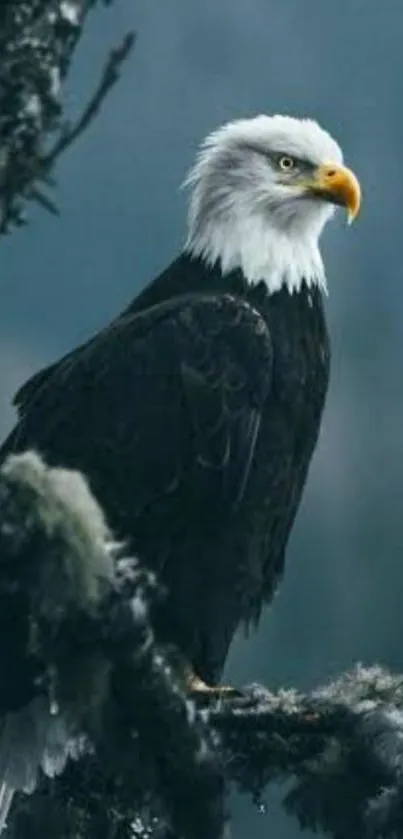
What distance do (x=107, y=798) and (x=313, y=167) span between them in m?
3.30

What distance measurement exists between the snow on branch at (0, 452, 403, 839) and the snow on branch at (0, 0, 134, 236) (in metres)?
0.37

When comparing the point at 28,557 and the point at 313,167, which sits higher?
the point at 313,167

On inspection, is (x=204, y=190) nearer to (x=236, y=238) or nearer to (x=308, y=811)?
(x=236, y=238)

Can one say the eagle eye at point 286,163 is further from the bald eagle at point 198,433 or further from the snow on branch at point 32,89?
the snow on branch at point 32,89

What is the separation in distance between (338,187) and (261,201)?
1.39 feet

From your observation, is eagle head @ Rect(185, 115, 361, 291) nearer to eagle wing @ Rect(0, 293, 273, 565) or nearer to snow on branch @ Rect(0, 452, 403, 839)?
eagle wing @ Rect(0, 293, 273, 565)

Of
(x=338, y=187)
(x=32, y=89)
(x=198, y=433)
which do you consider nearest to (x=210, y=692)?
(x=198, y=433)

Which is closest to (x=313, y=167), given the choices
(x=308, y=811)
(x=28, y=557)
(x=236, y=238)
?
(x=236, y=238)

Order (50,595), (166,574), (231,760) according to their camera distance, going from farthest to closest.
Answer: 1. (166,574)
2. (231,760)
3. (50,595)

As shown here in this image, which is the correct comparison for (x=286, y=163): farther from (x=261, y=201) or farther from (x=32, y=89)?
(x=32, y=89)

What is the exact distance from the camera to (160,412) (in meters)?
5.99

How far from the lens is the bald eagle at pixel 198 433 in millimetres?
5848

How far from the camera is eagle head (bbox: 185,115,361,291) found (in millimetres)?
6707

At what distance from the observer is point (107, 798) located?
3984mm
